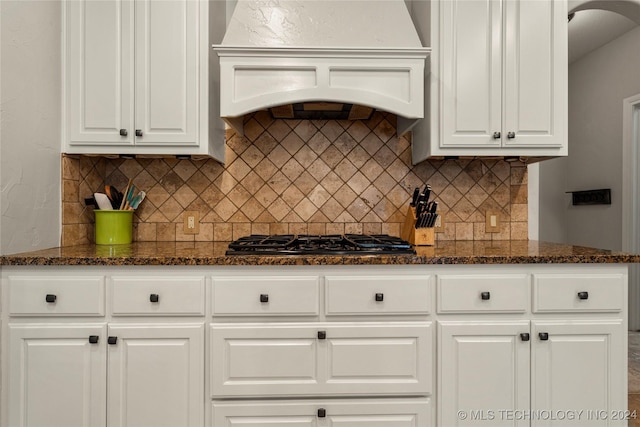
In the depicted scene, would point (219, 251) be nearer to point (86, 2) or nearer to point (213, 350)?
point (213, 350)

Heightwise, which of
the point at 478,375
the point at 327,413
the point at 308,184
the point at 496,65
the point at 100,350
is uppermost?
the point at 496,65

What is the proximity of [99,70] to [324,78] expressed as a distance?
44.3 inches

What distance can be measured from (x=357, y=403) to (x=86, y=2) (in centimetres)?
230

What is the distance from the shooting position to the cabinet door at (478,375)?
A: 1.74m

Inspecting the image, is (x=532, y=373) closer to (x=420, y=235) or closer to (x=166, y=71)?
(x=420, y=235)

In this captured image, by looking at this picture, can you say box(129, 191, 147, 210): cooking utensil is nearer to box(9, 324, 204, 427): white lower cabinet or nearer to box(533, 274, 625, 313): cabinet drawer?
box(9, 324, 204, 427): white lower cabinet

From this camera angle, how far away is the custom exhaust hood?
1.93m

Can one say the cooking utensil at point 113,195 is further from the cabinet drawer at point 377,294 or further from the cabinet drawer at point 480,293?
the cabinet drawer at point 480,293

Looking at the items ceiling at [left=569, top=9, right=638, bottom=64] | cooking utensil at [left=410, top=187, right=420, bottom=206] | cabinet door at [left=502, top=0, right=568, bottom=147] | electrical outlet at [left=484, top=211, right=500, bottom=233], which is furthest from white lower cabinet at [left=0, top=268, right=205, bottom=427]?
ceiling at [left=569, top=9, right=638, bottom=64]

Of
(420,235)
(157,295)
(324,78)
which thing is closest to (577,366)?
(420,235)

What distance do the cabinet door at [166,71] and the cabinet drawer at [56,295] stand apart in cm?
76

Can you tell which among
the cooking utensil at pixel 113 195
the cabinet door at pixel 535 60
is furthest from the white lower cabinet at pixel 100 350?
the cabinet door at pixel 535 60

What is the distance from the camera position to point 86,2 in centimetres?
202

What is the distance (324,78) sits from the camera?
195 centimetres
